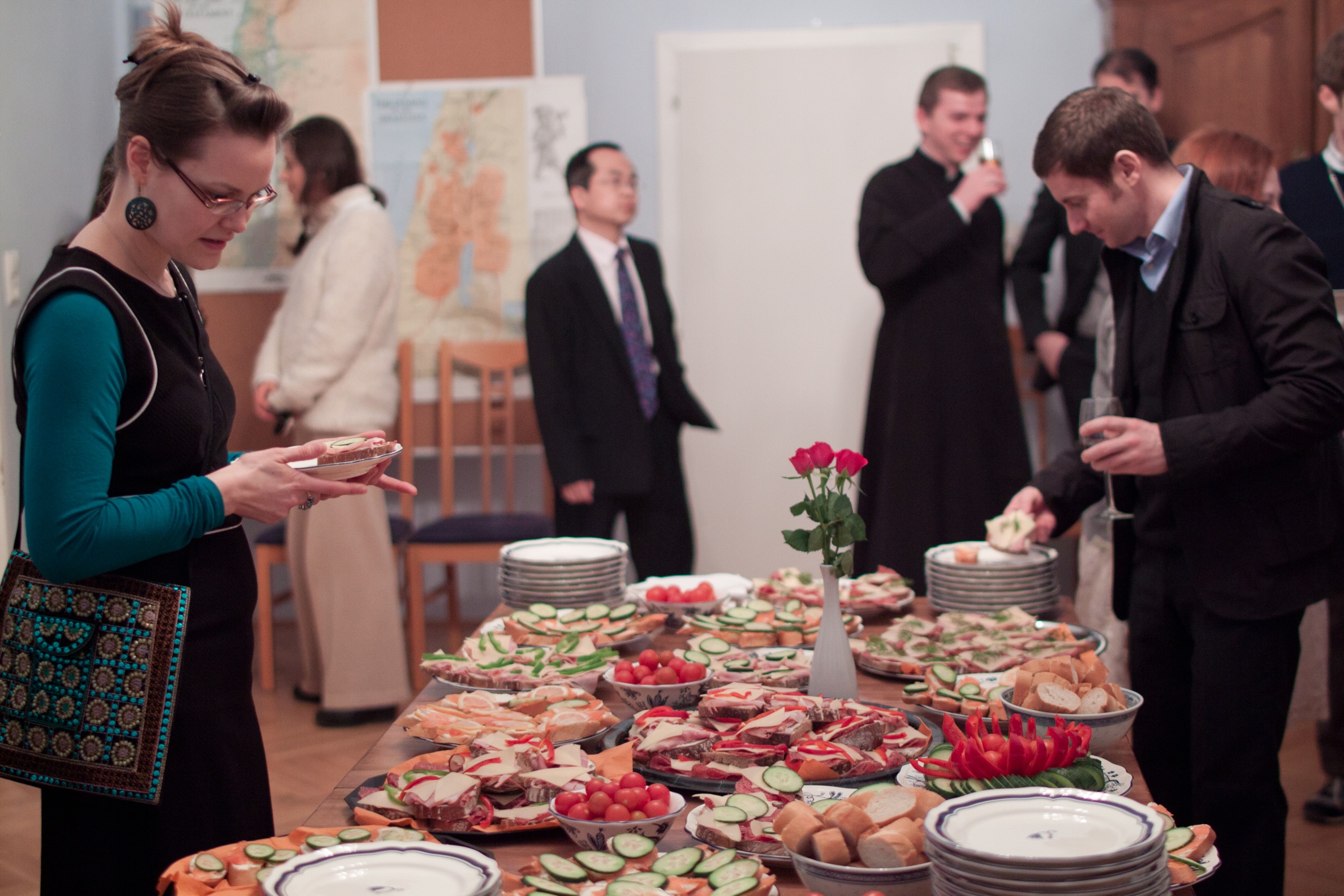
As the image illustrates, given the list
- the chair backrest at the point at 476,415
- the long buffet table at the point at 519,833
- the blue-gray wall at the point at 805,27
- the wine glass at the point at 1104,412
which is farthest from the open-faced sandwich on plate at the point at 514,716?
the blue-gray wall at the point at 805,27

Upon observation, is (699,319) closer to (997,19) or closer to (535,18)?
(535,18)

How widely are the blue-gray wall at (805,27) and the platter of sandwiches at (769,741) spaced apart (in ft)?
12.6

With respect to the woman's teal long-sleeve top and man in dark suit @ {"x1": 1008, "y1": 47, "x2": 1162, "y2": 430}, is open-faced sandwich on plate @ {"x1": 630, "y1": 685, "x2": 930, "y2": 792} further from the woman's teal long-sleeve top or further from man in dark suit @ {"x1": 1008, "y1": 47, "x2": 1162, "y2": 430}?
man in dark suit @ {"x1": 1008, "y1": 47, "x2": 1162, "y2": 430}

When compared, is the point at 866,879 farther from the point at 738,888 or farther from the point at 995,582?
the point at 995,582

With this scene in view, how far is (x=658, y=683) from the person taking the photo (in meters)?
1.60

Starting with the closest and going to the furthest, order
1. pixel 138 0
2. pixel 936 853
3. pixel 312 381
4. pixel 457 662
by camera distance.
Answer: pixel 936 853 < pixel 457 662 < pixel 312 381 < pixel 138 0

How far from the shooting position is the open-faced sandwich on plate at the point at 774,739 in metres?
1.32

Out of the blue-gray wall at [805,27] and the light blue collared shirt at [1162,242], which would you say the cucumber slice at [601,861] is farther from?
the blue-gray wall at [805,27]

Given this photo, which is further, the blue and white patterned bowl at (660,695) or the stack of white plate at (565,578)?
the stack of white plate at (565,578)

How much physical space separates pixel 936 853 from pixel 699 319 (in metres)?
4.24

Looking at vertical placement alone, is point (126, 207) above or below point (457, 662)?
above

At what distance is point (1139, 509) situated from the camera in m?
2.13

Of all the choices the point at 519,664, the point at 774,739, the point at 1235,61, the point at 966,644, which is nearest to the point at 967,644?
the point at 966,644

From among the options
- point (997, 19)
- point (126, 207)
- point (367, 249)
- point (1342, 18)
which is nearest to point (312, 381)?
point (367, 249)
